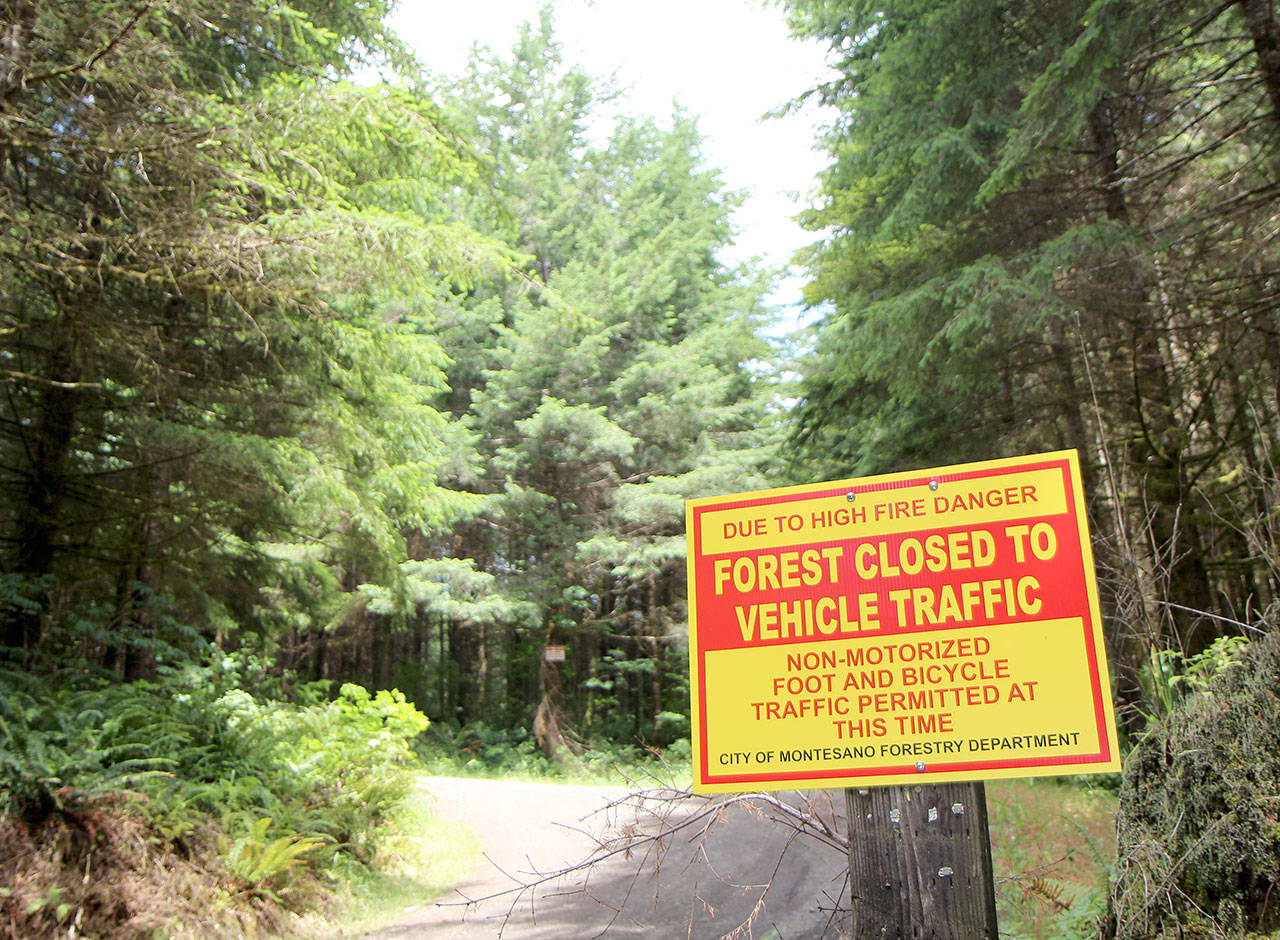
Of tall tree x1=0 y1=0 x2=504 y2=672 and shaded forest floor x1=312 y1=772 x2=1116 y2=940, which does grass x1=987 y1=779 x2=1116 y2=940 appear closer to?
shaded forest floor x1=312 y1=772 x2=1116 y2=940

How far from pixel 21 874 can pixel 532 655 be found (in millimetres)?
19344

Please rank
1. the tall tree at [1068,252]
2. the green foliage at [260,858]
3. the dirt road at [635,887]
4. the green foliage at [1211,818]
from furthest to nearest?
the tall tree at [1068,252]
the dirt road at [635,887]
the green foliage at [260,858]
the green foliage at [1211,818]

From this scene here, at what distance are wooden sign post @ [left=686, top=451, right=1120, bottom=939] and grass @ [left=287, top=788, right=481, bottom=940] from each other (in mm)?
4880

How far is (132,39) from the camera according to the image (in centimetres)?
614

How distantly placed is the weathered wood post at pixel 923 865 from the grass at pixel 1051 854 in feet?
3.84

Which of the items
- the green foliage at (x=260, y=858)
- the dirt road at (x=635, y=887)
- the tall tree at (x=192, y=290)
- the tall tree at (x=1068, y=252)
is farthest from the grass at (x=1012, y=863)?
the tall tree at (x=192, y=290)

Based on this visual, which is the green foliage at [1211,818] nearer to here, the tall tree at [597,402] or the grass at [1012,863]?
the grass at [1012,863]

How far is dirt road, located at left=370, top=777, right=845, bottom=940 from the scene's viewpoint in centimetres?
596

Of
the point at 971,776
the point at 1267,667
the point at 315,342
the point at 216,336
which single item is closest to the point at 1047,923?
the point at 1267,667

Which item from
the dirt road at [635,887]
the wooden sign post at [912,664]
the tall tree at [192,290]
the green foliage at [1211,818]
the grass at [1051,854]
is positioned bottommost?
the dirt road at [635,887]

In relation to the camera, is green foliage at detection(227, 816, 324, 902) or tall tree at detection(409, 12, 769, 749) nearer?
green foliage at detection(227, 816, 324, 902)

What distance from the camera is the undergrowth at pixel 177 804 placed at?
188 inches

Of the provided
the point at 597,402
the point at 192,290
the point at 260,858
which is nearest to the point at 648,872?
the point at 260,858

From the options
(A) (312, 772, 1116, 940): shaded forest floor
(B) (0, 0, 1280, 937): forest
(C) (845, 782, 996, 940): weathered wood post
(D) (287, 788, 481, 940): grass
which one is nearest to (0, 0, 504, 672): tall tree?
(B) (0, 0, 1280, 937): forest
